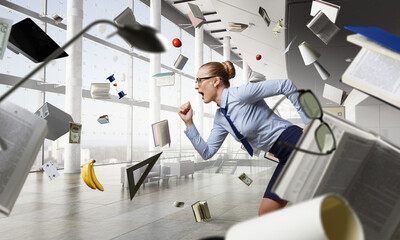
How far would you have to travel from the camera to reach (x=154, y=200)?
6613mm

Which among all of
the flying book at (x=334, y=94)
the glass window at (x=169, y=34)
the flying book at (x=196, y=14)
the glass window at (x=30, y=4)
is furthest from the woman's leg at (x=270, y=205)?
the glass window at (x=169, y=34)

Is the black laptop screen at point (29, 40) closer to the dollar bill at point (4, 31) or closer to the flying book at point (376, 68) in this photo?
the dollar bill at point (4, 31)

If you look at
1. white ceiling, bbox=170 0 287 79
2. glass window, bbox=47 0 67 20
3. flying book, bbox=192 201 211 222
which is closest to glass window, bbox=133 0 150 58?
white ceiling, bbox=170 0 287 79

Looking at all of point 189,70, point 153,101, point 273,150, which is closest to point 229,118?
point 273,150

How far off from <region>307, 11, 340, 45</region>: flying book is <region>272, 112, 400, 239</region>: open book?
2181mm

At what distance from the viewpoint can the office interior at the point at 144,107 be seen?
5.00m

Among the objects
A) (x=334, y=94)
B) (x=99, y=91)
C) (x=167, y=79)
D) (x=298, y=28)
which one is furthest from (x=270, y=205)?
(x=298, y=28)

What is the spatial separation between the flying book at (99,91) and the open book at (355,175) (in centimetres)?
537

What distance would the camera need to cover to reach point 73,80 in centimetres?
1283

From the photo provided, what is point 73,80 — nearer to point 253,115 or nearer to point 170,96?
point 170,96

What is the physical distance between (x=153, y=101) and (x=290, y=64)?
7.44m

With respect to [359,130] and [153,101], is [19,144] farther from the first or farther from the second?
[153,101]

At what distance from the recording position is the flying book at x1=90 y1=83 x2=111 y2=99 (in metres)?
6.15

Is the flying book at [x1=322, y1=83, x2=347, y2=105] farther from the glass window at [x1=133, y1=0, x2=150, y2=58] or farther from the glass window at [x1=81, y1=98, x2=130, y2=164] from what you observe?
the glass window at [x1=133, y1=0, x2=150, y2=58]
